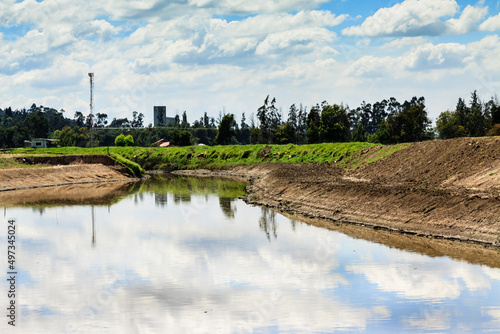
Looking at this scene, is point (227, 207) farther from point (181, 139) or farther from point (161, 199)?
point (181, 139)

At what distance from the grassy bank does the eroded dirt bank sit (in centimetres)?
828

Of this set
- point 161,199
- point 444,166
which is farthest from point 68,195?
point 444,166

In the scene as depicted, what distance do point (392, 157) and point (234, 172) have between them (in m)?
35.4

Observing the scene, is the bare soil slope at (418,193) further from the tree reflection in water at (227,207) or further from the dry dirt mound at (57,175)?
the dry dirt mound at (57,175)

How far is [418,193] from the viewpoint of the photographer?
110ft

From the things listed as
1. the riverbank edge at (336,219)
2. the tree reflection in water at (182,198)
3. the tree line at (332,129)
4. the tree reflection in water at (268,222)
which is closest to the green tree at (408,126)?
the tree line at (332,129)

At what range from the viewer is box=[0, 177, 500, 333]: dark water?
15539 millimetres

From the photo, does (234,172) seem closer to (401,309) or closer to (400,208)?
(400,208)

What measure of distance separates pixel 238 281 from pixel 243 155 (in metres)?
76.3

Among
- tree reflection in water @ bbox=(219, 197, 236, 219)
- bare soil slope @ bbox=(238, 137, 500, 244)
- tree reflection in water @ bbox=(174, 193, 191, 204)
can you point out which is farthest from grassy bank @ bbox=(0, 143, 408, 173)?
tree reflection in water @ bbox=(174, 193, 191, 204)

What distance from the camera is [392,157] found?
59.6m

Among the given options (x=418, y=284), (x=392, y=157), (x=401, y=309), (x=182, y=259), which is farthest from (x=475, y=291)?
(x=392, y=157)

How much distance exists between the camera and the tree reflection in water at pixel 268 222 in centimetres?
3136

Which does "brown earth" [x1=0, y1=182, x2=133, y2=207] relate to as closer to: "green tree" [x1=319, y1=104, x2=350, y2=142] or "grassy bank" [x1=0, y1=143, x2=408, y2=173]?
"grassy bank" [x1=0, y1=143, x2=408, y2=173]
